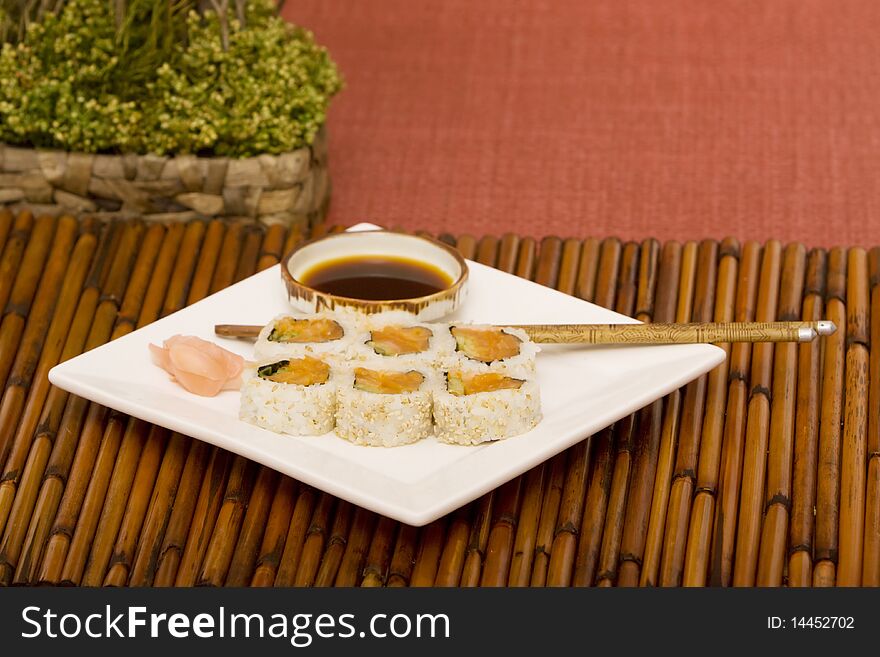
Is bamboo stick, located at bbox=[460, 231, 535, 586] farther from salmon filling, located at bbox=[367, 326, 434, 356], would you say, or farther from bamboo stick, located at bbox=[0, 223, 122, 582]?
bamboo stick, located at bbox=[0, 223, 122, 582]

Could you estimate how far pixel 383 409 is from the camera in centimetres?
109

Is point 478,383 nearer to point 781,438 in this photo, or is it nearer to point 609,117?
point 781,438

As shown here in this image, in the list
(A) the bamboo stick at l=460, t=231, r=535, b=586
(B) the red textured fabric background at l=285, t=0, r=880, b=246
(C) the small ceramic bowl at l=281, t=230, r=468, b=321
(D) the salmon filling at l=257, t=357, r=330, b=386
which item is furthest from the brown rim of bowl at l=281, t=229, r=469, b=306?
(B) the red textured fabric background at l=285, t=0, r=880, b=246

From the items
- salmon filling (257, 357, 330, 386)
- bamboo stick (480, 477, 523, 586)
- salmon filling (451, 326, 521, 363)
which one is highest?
salmon filling (451, 326, 521, 363)

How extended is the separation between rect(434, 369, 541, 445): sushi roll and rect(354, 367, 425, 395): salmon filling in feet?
0.08

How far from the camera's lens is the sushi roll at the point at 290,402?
110cm

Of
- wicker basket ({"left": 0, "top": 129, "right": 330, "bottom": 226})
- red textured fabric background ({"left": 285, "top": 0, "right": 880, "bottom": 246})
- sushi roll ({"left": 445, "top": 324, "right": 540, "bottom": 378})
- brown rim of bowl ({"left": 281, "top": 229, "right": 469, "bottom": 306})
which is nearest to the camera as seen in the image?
sushi roll ({"left": 445, "top": 324, "right": 540, "bottom": 378})

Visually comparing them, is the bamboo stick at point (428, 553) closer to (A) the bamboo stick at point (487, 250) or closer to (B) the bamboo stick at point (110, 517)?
(B) the bamboo stick at point (110, 517)

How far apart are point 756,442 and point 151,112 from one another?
3.00 feet

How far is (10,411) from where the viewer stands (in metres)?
1.26

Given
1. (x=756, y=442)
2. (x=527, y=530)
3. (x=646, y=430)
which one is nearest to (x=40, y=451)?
(x=527, y=530)

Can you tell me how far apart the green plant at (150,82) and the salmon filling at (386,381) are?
66 cm

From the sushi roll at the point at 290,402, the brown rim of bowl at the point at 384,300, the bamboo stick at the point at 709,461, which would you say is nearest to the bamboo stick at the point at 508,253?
the brown rim of bowl at the point at 384,300

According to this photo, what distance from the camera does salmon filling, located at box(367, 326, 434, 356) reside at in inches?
46.2
